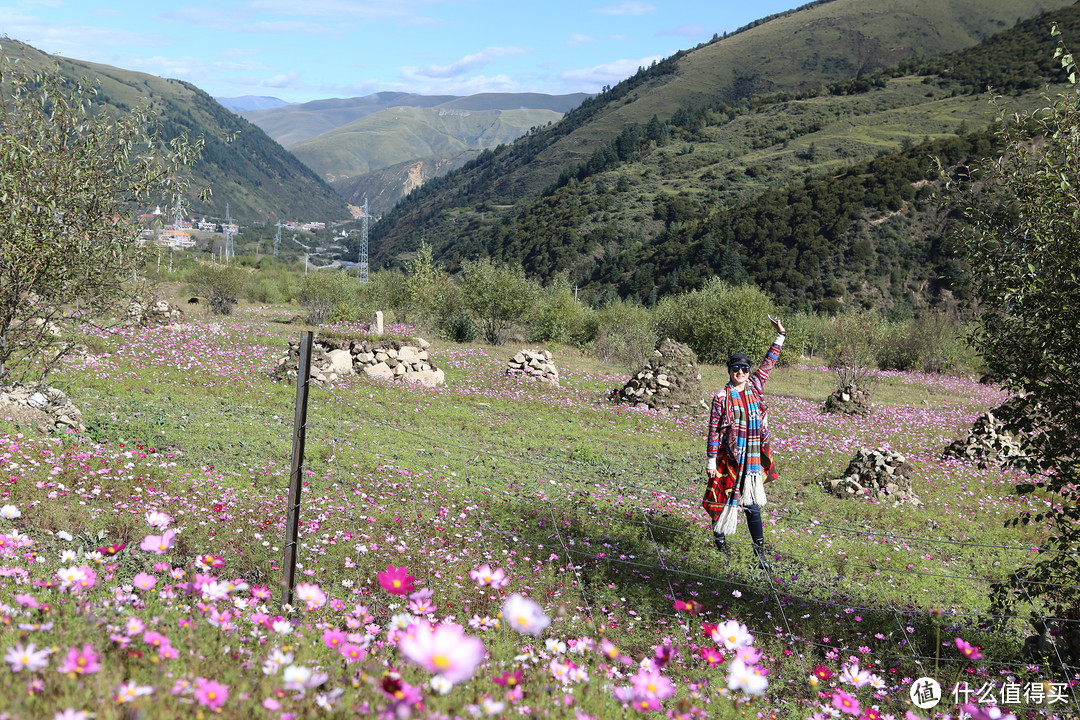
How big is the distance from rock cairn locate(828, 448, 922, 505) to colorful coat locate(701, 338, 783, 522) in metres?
6.17

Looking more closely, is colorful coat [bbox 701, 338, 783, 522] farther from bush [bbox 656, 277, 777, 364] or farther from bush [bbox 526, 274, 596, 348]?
bush [bbox 526, 274, 596, 348]

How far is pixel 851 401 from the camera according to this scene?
22.4 metres

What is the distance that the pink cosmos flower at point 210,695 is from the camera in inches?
85.0

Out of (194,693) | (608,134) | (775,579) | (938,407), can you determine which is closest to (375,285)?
(938,407)

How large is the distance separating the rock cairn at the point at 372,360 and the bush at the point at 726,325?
22443mm

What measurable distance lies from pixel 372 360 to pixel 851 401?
1690 centimetres

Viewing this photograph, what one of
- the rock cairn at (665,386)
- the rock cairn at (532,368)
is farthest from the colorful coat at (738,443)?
the rock cairn at (532,368)

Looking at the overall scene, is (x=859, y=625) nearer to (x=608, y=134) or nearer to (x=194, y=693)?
(x=194, y=693)

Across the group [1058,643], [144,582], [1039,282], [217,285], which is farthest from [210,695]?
[217,285]

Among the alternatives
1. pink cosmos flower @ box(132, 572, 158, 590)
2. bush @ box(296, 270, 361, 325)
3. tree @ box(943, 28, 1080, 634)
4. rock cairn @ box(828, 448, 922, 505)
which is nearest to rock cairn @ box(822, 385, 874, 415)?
rock cairn @ box(828, 448, 922, 505)

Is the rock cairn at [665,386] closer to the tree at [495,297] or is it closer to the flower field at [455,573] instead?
the flower field at [455,573]

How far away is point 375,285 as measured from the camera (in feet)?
171

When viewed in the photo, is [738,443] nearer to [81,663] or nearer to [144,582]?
[144,582]

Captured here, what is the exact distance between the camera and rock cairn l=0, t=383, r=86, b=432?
31.2 feet
